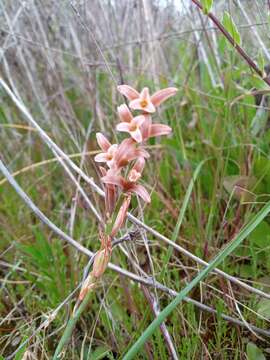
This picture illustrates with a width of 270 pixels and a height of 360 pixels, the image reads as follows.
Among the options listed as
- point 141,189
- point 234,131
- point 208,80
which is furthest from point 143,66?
point 141,189

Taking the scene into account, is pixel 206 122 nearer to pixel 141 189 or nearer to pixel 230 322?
pixel 230 322

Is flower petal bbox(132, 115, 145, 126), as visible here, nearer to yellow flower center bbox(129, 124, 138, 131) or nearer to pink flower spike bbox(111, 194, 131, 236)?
yellow flower center bbox(129, 124, 138, 131)

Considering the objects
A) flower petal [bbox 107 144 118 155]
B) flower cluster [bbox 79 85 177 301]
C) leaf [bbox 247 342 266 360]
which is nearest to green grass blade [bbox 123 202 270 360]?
flower cluster [bbox 79 85 177 301]

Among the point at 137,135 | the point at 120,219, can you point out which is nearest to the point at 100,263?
the point at 120,219

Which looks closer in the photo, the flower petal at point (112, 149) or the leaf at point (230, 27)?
the flower petal at point (112, 149)

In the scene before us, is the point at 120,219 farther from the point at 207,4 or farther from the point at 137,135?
the point at 207,4

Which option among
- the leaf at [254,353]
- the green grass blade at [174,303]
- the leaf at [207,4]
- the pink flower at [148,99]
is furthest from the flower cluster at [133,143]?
the leaf at [254,353]

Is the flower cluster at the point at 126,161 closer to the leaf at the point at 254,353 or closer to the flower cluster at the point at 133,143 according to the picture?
the flower cluster at the point at 133,143
